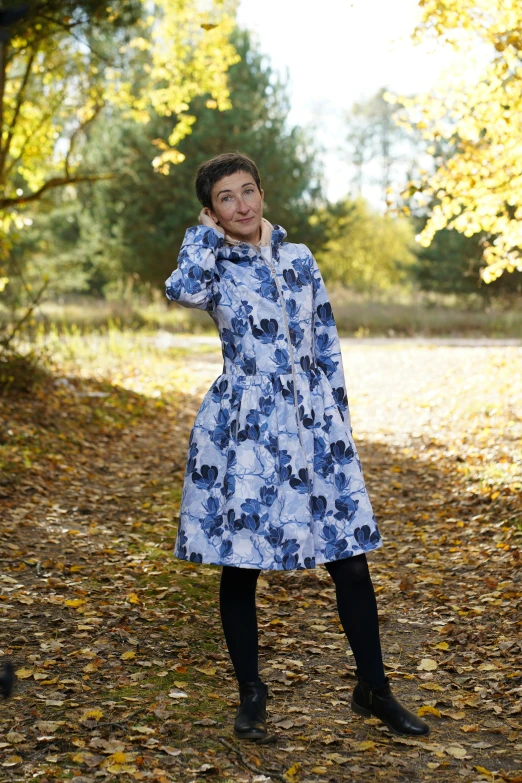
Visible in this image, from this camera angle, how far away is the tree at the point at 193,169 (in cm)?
2494

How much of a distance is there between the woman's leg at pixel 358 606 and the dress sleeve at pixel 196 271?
1.01 meters

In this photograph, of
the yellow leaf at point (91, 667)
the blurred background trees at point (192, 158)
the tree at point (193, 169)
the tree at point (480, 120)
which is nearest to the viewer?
the yellow leaf at point (91, 667)

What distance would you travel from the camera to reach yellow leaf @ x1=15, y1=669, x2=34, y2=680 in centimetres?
358

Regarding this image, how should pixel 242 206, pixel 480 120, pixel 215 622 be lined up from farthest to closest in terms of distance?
pixel 480 120 < pixel 215 622 < pixel 242 206

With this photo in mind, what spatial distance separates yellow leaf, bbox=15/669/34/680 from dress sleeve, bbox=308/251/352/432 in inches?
64.4

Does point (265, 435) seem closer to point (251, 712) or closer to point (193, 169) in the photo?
point (251, 712)

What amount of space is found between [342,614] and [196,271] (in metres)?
1.26

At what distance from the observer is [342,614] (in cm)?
307

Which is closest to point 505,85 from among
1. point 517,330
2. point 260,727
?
point 260,727

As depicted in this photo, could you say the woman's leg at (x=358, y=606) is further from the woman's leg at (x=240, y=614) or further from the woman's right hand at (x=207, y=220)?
the woman's right hand at (x=207, y=220)

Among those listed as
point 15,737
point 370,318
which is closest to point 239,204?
point 15,737

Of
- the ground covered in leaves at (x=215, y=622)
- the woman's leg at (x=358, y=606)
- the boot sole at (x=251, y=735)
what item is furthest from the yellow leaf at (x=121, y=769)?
the woman's leg at (x=358, y=606)

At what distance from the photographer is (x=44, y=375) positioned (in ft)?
31.6

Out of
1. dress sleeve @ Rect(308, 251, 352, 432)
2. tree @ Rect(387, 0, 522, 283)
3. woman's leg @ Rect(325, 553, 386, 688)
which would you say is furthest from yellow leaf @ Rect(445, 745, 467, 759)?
tree @ Rect(387, 0, 522, 283)
